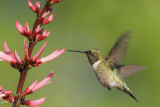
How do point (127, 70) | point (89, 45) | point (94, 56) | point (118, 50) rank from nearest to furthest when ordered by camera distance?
Result: point (118, 50)
point (94, 56)
point (127, 70)
point (89, 45)

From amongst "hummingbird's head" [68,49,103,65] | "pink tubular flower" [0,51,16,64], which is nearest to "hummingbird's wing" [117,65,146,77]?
"hummingbird's head" [68,49,103,65]

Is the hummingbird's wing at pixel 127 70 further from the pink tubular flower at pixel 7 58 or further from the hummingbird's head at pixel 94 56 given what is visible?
the pink tubular flower at pixel 7 58

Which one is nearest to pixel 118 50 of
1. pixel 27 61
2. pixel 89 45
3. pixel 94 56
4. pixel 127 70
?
pixel 94 56

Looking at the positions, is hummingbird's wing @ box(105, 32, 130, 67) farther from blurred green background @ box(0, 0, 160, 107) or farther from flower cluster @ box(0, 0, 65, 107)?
blurred green background @ box(0, 0, 160, 107)

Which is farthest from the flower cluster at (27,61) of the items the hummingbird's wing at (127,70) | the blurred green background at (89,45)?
the blurred green background at (89,45)

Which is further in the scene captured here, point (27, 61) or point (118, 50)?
point (118, 50)

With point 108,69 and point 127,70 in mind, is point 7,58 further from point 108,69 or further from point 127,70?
point 127,70

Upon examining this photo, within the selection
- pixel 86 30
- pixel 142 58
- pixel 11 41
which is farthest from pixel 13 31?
pixel 142 58
